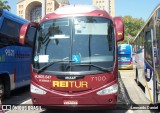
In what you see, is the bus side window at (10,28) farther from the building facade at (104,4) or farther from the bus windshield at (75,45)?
the building facade at (104,4)

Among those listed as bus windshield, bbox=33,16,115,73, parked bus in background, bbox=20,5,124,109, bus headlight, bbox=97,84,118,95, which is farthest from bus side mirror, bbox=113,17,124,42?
bus headlight, bbox=97,84,118,95

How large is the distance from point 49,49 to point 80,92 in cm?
149

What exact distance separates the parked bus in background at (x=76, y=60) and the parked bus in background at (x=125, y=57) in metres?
20.0

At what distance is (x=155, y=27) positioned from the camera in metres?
9.20

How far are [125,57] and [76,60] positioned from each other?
21375mm

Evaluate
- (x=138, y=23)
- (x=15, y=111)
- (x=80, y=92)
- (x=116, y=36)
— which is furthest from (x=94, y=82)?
(x=138, y=23)

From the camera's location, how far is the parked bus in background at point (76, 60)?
827cm

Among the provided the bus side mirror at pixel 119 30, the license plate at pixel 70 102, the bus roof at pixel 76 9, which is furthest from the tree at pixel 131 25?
the license plate at pixel 70 102

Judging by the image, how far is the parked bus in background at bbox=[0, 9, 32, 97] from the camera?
1181 centimetres

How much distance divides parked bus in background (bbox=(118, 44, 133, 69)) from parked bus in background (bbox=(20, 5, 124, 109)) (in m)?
20.0

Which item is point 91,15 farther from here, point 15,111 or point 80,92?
point 15,111

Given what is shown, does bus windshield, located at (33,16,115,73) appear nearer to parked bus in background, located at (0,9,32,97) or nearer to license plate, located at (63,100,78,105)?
license plate, located at (63,100,78,105)

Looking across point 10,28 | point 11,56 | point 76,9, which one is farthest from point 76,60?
point 10,28

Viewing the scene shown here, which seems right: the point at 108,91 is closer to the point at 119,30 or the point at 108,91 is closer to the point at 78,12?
the point at 119,30
